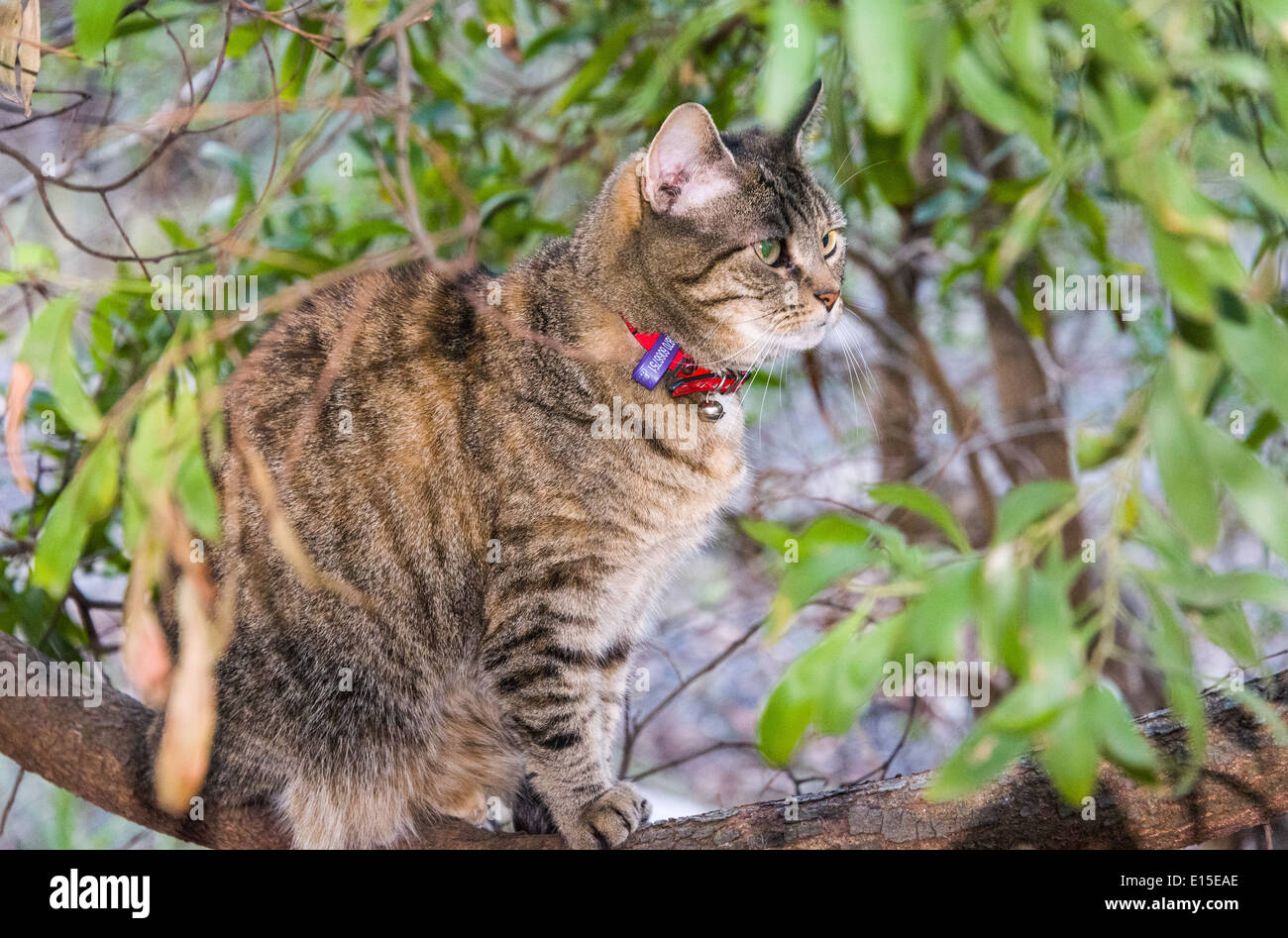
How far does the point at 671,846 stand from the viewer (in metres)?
1.52

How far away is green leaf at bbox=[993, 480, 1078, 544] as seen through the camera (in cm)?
86

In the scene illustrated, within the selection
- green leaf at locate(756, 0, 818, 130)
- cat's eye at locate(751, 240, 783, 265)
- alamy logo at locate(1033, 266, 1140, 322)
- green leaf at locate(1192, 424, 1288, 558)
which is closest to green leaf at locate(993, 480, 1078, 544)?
green leaf at locate(1192, 424, 1288, 558)

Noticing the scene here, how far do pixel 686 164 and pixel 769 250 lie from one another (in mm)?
205

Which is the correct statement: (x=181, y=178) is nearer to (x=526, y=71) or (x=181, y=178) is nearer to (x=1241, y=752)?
(x=526, y=71)

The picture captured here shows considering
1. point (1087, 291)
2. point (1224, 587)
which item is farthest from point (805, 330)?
point (1224, 587)

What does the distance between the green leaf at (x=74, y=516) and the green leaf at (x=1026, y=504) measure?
2.78 ft

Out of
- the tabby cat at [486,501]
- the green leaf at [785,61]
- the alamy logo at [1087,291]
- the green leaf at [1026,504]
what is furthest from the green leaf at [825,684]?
the alamy logo at [1087,291]

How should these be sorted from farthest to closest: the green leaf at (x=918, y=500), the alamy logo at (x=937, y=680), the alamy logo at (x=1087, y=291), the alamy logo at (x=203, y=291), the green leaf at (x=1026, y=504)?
the alamy logo at (x=1087, y=291) < the alamy logo at (x=937, y=680) < the alamy logo at (x=203, y=291) < the green leaf at (x=918, y=500) < the green leaf at (x=1026, y=504)

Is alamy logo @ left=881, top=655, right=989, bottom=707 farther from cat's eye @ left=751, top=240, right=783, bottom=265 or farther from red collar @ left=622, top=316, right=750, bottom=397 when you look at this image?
cat's eye @ left=751, top=240, right=783, bottom=265

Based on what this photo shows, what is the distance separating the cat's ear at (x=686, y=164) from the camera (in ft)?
5.40

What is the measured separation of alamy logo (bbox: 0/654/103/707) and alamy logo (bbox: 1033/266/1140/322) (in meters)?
1.96

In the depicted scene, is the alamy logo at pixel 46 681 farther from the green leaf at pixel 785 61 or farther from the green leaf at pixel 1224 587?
the green leaf at pixel 1224 587
